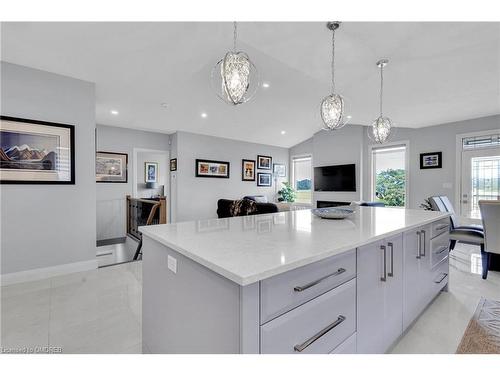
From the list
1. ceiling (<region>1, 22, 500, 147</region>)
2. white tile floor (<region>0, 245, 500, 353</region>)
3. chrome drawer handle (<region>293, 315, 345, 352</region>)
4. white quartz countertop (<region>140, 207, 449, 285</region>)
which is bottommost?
white tile floor (<region>0, 245, 500, 353</region>)

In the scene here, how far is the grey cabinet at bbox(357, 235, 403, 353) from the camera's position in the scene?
4.15 ft

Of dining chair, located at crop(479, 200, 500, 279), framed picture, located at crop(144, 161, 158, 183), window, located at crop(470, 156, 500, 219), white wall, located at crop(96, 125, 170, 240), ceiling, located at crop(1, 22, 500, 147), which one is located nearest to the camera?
ceiling, located at crop(1, 22, 500, 147)

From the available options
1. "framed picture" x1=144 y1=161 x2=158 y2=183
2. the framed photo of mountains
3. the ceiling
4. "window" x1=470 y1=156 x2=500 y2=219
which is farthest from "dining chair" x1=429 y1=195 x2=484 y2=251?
"framed picture" x1=144 y1=161 x2=158 y2=183

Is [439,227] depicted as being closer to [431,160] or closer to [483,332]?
[483,332]

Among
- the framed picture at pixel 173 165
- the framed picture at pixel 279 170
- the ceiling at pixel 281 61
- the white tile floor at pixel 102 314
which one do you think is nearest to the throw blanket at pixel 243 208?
the framed picture at pixel 173 165

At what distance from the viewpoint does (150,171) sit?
7570 millimetres

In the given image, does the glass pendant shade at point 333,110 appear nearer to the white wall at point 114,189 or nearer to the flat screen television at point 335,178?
the flat screen television at point 335,178

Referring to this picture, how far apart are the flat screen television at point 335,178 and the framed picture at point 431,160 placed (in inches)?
61.1

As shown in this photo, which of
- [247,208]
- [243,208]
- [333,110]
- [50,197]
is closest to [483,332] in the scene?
[333,110]

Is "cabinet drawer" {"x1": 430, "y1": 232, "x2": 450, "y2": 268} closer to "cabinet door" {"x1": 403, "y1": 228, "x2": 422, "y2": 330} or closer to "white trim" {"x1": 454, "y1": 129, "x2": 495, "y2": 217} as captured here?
"cabinet door" {"x1": 403, "y1": 228, "x2": 422, "y2": 330}

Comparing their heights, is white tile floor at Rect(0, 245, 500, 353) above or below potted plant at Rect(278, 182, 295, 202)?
below

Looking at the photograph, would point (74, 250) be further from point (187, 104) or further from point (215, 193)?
point (215, 193)

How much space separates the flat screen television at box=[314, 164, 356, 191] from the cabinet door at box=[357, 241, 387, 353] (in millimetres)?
5592
